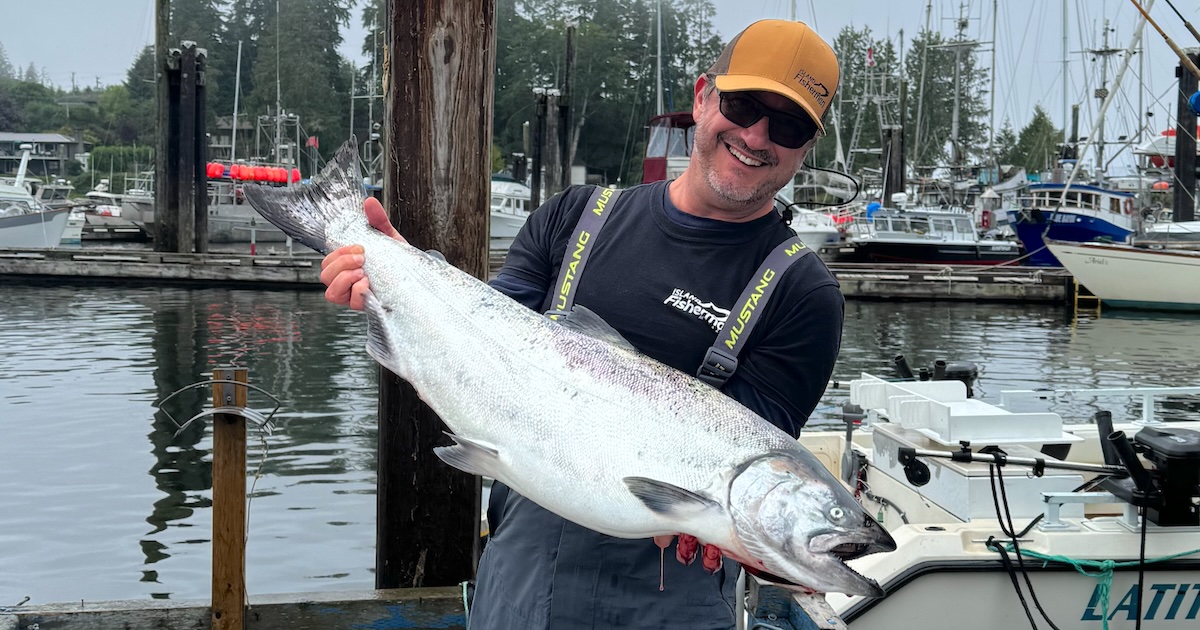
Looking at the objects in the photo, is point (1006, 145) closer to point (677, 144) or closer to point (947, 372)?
point (677, 144)

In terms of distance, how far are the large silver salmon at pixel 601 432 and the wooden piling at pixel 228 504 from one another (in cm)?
159

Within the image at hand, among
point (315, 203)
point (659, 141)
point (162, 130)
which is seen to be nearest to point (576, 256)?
point (315, 203)

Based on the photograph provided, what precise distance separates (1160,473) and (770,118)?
12.2 feet

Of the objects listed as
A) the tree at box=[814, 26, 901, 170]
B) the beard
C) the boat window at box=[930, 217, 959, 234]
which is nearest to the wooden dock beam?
the beard

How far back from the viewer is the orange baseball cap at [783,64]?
2.58 m

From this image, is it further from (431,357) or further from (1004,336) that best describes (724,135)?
(1004,336)

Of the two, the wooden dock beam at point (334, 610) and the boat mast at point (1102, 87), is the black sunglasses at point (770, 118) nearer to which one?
the wooden dock beam at point (334, 610)

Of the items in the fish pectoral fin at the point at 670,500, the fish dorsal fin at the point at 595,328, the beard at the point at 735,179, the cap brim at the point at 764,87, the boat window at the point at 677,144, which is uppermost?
the boat window at the point at 677,144

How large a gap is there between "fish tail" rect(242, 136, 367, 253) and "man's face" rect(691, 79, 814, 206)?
1.02 m

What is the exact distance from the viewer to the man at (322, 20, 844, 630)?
8.41ft

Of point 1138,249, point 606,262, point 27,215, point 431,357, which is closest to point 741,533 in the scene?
point 606,262

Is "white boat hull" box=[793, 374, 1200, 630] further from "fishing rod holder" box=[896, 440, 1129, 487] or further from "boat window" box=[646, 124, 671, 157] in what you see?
"boat window" box=[646, 124, 671, 157]

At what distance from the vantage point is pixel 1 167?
Result: 81812 mm

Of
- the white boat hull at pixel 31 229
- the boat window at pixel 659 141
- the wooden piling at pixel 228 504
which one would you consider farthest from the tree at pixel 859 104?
the wooden piling at pixel 228 504
